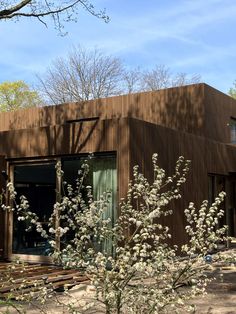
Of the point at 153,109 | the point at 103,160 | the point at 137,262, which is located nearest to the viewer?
the point at 137,262

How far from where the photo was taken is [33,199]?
943 cm

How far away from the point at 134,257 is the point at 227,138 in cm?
1251

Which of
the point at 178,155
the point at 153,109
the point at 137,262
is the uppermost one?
the point at 153,109

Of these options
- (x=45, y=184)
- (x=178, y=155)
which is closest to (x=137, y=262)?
(x=45, y=184)

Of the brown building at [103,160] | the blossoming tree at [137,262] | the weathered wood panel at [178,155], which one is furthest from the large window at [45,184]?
the blossoming tree at [137,262]

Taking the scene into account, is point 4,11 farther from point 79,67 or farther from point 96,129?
point 79,67

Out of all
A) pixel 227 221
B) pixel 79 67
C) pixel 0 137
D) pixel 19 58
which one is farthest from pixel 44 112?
pixel 79 67

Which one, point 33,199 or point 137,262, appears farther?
point 33,199

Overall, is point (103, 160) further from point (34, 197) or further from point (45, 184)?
point (34, 197)

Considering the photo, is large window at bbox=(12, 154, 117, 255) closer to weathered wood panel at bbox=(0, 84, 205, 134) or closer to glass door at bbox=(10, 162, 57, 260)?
glass door at bbox=(10, 162, 57, 260)

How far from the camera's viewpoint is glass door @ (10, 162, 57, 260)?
9258 mm

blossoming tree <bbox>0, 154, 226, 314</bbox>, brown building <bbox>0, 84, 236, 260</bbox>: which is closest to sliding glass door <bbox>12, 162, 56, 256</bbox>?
brown building <bbox>0, 84, 236, 260</bbox>

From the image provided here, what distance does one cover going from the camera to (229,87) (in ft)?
117

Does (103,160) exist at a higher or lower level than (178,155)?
lower
